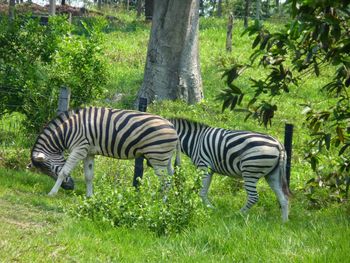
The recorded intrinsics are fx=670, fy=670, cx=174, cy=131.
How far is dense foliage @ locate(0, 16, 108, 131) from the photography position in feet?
42.1

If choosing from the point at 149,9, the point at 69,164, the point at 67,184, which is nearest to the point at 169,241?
the point at 69,164

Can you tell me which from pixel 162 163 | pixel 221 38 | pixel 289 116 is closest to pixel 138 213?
pixel 162 163

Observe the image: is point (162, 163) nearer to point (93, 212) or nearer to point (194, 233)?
point (93, 212)

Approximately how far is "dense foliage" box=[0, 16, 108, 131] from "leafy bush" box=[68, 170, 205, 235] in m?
5.08

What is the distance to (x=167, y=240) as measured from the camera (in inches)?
283

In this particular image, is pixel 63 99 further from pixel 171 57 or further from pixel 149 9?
pixel 149 9

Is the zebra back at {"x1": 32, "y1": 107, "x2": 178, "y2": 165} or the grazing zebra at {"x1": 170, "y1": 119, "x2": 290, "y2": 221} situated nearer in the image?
the grazing zebra at {"x1": 170, "y1": 119, "x2": 290, "y2": 221}

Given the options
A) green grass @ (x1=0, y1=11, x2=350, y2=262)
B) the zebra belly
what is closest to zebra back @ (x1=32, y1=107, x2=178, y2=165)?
green grass @ (x1=0, y1=11, x2=350, y2=262)

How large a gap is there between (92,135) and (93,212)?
2910 millimetres

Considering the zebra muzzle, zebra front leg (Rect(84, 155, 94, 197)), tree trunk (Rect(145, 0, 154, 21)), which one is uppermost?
tree trunk (Rect(145, 0, 154, 21))

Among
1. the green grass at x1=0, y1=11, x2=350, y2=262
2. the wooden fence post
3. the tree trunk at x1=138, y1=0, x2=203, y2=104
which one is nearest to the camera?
the green grass at x1=0, y1=11, x2=350, y2=262

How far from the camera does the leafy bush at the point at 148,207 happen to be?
766cm

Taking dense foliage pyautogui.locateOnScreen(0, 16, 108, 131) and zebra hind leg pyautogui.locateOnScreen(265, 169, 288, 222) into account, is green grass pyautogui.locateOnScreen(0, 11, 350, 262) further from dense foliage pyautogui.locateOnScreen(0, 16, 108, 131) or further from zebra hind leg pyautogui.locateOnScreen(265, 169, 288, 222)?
dense foliage pyautogui.locateOnScreen(0, 16, 108, 131)

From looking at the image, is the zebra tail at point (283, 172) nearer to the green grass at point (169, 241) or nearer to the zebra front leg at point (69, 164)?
the green grass at point (169, 241)
